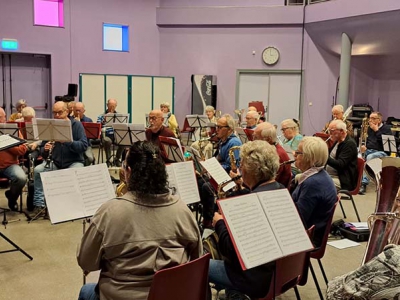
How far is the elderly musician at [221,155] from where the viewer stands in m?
4.77

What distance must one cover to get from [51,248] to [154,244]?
2710mm

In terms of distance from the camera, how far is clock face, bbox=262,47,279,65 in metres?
12.6

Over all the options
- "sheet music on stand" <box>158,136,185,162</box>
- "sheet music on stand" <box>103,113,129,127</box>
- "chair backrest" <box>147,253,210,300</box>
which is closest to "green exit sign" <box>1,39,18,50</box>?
"sheet music on stand" <box>103,113,129,127</box>

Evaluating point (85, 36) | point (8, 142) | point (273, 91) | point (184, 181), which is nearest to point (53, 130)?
point (8, 142)

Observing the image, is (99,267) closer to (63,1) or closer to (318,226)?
(318,226)

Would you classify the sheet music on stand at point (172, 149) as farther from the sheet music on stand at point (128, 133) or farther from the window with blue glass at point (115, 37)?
the window with blue glass at point (115, 37)

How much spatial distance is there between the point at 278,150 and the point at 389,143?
321cm

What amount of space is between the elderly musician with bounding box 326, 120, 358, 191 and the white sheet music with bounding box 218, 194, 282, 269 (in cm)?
330

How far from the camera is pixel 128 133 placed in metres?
6.82

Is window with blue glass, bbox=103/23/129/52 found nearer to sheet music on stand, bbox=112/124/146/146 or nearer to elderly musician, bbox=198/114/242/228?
sheet music on stand, bbox=112/124/146/146

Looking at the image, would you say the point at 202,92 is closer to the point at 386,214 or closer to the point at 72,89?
the point at 72,89

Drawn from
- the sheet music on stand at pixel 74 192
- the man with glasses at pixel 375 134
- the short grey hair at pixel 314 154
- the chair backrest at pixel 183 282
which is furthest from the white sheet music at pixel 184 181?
the man with glasses at pixel 375 134

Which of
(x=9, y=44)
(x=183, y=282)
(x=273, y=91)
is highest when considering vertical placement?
(x=9, y=44)

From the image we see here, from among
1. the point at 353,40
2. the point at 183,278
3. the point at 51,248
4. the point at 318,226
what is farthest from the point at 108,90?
the point at 183,278
